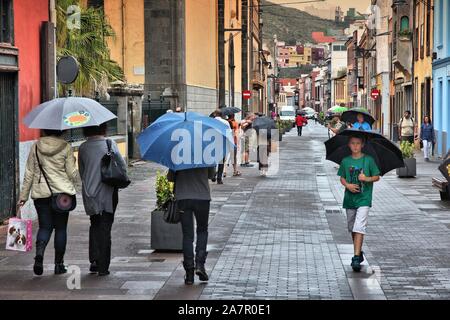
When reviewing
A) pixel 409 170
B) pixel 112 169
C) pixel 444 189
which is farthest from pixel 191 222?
pixel 409 170

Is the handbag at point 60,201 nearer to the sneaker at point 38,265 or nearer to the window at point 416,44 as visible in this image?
the sneaker at point 38,265

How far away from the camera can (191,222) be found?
9516 millimetres

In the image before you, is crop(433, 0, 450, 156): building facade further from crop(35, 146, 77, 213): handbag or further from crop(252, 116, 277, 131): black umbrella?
crop(35, 146, 77, 213): handbag

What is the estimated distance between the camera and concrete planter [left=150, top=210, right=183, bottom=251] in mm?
11422

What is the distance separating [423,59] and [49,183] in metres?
30.1

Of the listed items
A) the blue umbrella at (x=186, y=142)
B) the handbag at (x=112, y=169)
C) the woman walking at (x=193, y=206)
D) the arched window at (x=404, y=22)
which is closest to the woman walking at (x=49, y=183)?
the handbag at (x=112, y=169)

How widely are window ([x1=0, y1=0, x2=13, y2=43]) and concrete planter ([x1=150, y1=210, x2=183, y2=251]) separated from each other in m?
3.97

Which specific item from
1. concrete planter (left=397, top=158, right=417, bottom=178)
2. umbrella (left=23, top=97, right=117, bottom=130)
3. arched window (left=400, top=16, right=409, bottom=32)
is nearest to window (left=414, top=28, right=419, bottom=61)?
arched window (left=400, top=16, right=409, bottom=32)

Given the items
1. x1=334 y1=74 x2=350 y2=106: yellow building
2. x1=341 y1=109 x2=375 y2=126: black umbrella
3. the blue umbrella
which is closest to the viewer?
the blue umbrella
